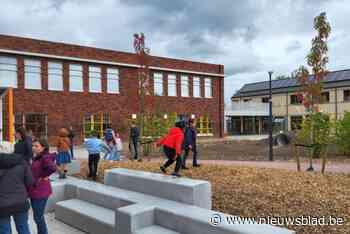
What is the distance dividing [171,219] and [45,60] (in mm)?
26977

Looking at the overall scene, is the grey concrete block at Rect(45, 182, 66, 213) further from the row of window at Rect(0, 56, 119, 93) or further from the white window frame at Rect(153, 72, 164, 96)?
the white window frame at Rect(153, 72, 164, 96)

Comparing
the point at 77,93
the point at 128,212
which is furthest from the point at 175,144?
the point at 77,93

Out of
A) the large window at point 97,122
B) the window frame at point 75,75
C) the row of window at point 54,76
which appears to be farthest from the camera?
the large window at point 97,122

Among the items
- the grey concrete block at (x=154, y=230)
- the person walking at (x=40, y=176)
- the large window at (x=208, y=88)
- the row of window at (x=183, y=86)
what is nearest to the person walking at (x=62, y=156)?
the person walking at (x=40, y=176)

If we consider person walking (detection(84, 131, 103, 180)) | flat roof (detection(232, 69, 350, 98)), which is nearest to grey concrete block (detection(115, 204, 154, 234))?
person walking (detection(84, 131, 103, 180))

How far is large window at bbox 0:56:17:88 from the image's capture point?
89.8 feet

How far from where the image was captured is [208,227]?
14.8ft

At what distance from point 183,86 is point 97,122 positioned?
36.3 ft

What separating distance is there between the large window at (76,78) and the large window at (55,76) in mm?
844

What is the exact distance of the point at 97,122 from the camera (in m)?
32.2

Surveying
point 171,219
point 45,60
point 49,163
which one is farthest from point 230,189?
point 45,60

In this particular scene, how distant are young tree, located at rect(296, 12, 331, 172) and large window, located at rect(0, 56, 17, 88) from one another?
2096cm

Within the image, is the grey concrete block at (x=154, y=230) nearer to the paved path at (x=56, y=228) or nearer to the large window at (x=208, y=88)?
the paved path at (x=56, y=228)

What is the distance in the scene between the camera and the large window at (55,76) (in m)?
29.9
